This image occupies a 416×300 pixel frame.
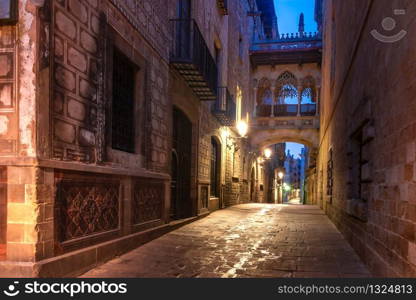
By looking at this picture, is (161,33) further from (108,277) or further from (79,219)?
(108,277)

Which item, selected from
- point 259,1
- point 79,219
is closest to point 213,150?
point 79,219

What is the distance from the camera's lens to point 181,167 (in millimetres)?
9039

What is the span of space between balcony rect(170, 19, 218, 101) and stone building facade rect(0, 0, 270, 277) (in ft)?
0.15

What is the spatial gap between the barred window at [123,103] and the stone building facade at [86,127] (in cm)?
2

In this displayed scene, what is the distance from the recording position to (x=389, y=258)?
3369 mm

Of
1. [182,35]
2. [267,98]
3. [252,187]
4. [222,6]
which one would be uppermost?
[222,6]

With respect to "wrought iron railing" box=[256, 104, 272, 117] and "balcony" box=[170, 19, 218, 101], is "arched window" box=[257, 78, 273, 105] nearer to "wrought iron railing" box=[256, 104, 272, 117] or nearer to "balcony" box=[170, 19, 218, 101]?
"wrought iron railing" box=[256, 104, 272, 117]

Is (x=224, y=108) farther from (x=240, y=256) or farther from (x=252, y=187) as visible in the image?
(x=252, y=187)

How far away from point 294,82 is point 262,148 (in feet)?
17.2

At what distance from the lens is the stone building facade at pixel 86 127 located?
3.33 meters

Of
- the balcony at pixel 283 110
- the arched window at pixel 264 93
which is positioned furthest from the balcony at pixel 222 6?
the balcony at pixel 283 110

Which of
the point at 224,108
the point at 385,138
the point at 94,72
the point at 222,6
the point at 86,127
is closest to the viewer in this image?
the point at 385,138

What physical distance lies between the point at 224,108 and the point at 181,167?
4.33 m

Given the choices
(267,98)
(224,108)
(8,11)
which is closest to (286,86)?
(267,98)
